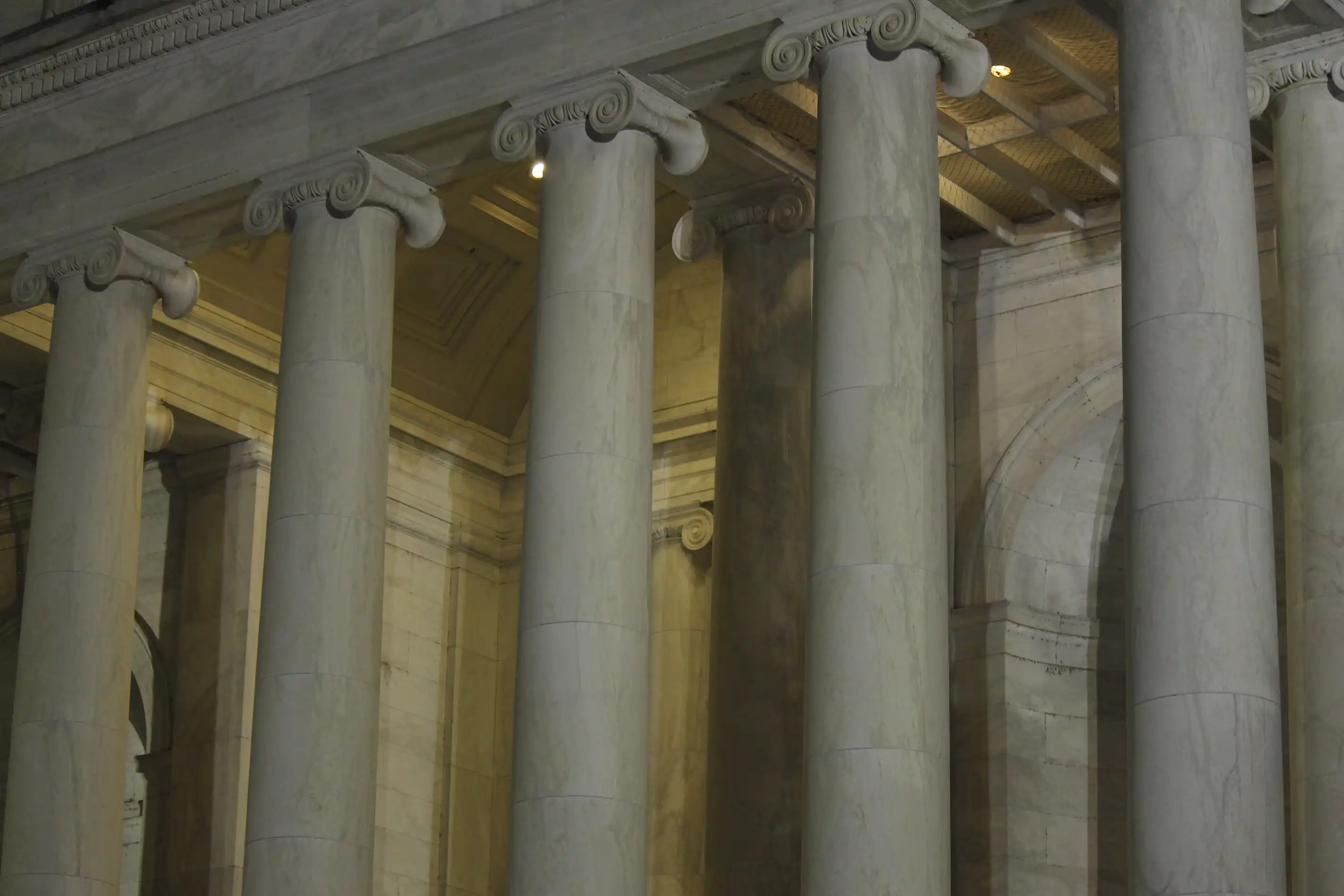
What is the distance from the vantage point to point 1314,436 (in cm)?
2722

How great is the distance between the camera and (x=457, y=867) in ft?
130

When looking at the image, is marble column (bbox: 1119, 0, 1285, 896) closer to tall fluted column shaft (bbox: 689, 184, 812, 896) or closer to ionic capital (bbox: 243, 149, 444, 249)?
tall fluted column shaft (bbox: 689, 184, 812, 896)

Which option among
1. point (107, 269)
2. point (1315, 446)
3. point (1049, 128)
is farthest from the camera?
point (107, 269)

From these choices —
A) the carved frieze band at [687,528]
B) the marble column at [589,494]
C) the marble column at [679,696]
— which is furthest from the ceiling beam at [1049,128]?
the carved frieze band at [687,528]

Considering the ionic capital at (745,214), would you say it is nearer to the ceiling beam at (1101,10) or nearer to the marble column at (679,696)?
the ceiling beam at (1101,10)

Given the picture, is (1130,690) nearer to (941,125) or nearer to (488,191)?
(941,125)

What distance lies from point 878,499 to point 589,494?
3.49 metres

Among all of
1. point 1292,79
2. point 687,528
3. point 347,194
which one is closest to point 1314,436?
point 1292,79

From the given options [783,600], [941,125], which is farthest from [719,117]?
[783,600]

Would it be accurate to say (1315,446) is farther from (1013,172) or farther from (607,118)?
(607,118)

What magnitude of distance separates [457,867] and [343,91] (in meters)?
13.5

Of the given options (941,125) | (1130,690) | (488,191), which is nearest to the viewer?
(1130,690)

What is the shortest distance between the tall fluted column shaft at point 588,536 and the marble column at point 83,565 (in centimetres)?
683

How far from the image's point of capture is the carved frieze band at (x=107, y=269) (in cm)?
3312
